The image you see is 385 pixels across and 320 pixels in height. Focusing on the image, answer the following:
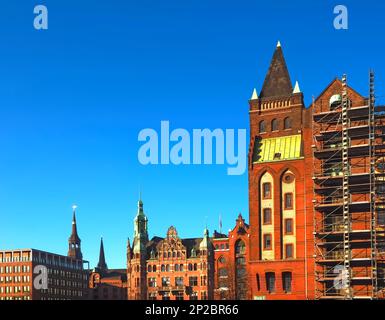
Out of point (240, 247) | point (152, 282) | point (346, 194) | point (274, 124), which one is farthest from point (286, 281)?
point (152, 282)

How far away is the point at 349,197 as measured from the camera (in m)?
63.6

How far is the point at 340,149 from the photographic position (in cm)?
6400

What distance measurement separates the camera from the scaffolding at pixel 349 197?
6175 cm

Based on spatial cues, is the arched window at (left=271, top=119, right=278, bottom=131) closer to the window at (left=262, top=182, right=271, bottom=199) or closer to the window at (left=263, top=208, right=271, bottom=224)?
the window at (left=262, top=182, right=271, bottom=199)

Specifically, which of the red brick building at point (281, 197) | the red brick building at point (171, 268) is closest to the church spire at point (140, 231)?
the red brick building at point (171, 268)

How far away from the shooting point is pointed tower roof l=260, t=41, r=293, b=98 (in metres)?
73.4

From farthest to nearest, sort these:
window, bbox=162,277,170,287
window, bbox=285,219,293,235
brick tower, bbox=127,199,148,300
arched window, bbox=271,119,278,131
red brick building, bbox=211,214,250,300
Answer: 1. brick tower, bbox=127,199,148,300
2. window, bbox=162,277,170,287
3. red brick building, bbox=211,214,250,300
4. arched window, bbox=271,119,278,131
5. window, bbox=285,219,293,235

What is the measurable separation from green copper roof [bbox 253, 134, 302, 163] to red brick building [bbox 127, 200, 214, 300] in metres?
74.1

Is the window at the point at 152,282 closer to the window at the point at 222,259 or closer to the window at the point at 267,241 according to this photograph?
the window at the point at 222,259

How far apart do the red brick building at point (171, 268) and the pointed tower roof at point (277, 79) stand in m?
74.4

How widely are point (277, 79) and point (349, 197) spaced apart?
1872cm

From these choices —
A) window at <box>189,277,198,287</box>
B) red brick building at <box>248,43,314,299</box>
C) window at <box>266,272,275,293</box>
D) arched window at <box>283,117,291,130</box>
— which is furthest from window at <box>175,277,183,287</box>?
arched window at <box>283,117,291,130</box>

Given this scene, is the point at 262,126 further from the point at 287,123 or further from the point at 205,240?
the point at 205,240
